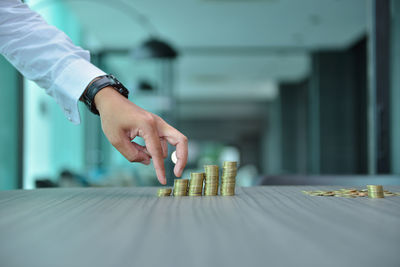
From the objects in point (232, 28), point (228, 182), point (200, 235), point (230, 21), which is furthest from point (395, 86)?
point (232, 28)

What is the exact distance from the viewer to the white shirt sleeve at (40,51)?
0.92 metres

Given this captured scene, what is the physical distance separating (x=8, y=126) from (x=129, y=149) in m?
2.51

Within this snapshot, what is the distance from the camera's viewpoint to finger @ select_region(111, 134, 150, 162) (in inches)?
31.9

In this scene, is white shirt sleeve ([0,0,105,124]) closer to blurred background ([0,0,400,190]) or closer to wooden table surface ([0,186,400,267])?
wooden table surface ([0,186,400,267])

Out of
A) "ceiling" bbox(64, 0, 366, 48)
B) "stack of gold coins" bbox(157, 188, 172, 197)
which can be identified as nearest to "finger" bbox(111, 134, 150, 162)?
"stack of gold coins" bbox(157, 188, 172, 197)

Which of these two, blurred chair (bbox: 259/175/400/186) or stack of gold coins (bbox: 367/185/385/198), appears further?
blurred chair (bbox: 259/175/400/186)

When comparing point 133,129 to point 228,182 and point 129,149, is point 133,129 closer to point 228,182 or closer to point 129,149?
point 129,149

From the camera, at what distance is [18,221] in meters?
0.49

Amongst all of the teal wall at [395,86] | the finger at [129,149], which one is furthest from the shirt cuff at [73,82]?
the teal wall at [395,86]

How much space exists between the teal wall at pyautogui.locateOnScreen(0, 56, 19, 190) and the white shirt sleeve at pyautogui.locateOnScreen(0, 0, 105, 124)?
7.10ft

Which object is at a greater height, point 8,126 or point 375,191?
point 8,126

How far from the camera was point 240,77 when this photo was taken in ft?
34.0

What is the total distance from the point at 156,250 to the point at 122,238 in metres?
0.06

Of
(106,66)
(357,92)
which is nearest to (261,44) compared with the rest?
(357,92)
